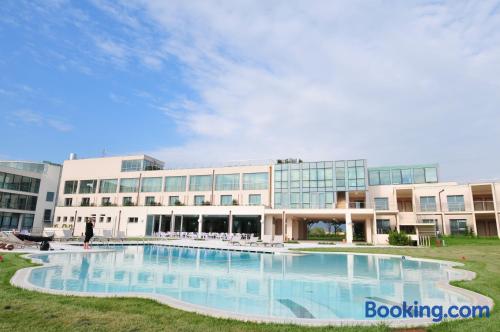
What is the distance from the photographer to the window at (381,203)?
34812 millimetres

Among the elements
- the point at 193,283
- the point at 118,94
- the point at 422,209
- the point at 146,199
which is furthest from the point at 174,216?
the point at 193,283

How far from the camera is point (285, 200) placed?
1439 inches

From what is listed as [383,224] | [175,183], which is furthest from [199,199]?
[383,224]

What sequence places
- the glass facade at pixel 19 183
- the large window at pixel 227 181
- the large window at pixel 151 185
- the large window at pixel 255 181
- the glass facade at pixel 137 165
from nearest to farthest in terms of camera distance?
the large window at pixel 255 181
the large window at pixel 227 181
the glass facade at pixel 19 183
the large window at pixel 151 185
the glass facade at pixel 137 165

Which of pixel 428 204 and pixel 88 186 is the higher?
pixel 88 186

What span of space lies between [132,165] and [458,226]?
136ft

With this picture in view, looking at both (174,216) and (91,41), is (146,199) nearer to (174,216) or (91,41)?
(174,216)

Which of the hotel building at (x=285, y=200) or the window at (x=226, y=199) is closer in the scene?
the hotel building at (x=285, y=200)

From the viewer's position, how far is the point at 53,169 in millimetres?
50312

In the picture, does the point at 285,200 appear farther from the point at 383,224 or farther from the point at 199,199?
the point at 199,199

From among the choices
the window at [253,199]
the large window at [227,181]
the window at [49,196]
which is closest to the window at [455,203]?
the window at [253,199]

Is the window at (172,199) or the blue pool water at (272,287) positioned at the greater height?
the window at (172,199)

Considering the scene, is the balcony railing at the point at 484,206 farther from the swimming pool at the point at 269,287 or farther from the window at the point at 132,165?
the window at the point at 132,165

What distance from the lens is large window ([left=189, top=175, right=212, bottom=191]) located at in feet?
135
